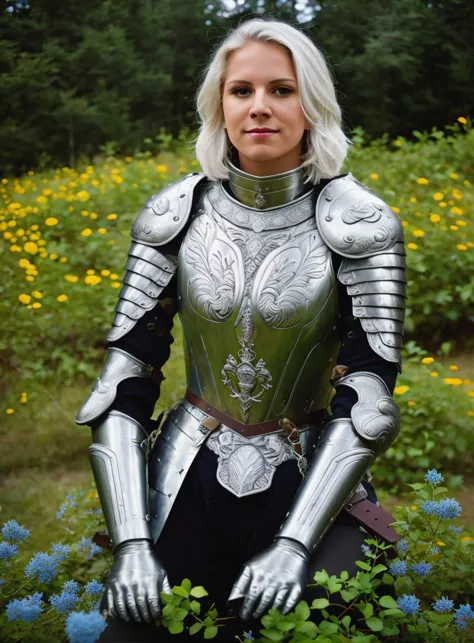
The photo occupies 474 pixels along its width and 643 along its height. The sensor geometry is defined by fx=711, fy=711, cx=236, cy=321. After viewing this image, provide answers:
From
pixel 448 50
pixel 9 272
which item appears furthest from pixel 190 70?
pixel 9 272

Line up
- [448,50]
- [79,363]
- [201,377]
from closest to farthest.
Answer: [201,377] < [79,363] < [448,50]

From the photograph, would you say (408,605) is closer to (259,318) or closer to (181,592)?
(181,592)

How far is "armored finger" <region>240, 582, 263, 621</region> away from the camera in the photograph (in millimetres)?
1383

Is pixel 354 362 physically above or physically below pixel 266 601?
above

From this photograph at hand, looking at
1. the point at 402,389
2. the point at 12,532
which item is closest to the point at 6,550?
the point at 12,532

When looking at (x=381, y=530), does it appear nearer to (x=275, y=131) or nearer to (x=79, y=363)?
(x=275, y=131)

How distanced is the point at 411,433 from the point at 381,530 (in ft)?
4.98

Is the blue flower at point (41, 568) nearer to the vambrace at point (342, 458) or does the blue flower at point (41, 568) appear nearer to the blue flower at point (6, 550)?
the blue flower at point (6, 550)

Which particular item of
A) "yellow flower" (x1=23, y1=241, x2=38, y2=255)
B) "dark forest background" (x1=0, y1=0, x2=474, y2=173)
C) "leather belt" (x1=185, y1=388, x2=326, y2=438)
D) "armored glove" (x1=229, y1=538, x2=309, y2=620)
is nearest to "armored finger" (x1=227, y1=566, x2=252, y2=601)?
"armored glove" (x1=229, y1=538, x2=309, y2=620)

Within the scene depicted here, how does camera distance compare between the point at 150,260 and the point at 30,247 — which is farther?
the point at 30,247

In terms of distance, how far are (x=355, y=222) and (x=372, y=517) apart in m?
0.68

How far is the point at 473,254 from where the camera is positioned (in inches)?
153

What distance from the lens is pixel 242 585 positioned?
141cm

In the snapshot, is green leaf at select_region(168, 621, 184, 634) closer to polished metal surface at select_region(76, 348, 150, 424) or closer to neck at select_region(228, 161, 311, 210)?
polished metal surface at select_region(76, 348, 150, 424)
